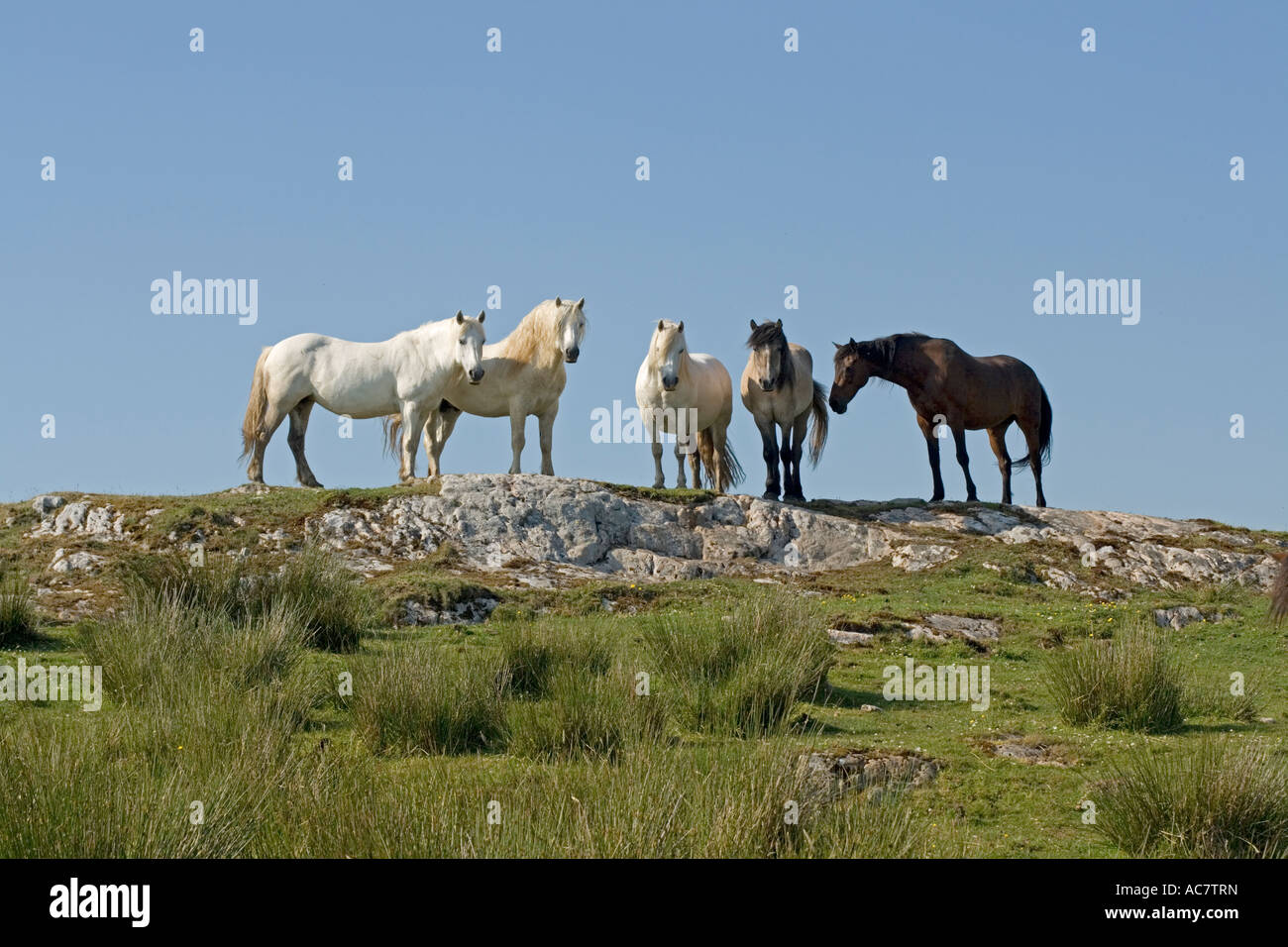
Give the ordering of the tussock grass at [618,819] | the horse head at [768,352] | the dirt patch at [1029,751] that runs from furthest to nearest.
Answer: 1. the horse head at [768,352]
2. the dirt patch at [1029,751]
3. the tussock grass at [618,819]

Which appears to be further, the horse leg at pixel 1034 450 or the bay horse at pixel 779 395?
the horse leg at pixel 1034 450

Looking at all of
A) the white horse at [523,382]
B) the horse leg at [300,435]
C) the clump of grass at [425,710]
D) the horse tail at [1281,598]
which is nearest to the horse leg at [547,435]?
the white horse at [523,382]

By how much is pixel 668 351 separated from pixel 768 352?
5.80ft

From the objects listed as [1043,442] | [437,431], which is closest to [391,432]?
[437,431]

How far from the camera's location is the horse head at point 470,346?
76.8ft

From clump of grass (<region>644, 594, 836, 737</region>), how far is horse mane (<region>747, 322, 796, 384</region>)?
10.9 m

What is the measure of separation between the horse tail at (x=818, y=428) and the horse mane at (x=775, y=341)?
7.21 feet

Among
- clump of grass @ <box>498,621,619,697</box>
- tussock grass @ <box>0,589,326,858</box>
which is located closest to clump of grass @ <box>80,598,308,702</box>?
tussock grass @ <box>0,589,326,858</box>

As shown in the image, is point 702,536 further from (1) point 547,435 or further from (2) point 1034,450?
(2) point 1034,450

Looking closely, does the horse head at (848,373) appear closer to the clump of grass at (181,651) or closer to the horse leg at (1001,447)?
the horse leg at (1001,447)

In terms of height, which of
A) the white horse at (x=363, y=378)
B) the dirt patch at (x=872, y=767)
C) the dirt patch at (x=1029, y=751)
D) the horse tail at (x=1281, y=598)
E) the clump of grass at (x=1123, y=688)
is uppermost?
the white horse at (x=363, y=378)

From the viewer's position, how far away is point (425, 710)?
1088 cm

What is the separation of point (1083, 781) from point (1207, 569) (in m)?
13.6
